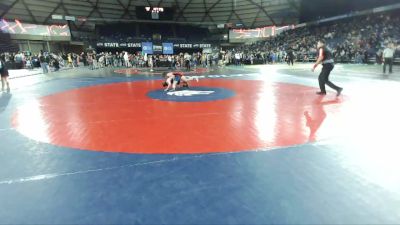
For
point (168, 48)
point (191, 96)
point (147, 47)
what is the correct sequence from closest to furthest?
point (191, 96)
point (147, 47)
point (168, 48)

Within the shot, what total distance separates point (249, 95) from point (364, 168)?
4.96 meters

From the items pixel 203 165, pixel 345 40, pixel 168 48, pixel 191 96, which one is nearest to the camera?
pixel 203 165

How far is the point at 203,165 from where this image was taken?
3102mm

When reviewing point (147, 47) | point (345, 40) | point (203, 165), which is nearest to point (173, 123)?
point (203, 165)

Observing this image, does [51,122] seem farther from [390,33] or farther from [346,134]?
[390,33]

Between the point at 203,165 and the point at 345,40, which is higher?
the point at 345,40

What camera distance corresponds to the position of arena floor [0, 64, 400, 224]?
2197 millimetres

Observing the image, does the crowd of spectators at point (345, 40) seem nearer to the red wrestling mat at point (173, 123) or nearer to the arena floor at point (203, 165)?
the red wrestling mat at point (173, 123)

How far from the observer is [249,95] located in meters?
7.77

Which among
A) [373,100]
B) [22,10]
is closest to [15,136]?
[373,100]

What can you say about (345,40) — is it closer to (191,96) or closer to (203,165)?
(191,96)

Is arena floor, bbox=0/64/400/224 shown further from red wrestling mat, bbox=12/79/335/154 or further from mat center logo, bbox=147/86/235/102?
mat center logo, bbox=147/86/235/102

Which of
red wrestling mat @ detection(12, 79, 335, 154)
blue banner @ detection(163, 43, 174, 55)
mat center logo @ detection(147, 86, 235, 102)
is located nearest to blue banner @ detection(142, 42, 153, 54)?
blue banner @ detection(163, 43, 174, 55)

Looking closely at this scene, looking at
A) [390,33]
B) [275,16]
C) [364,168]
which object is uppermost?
[275,16]
